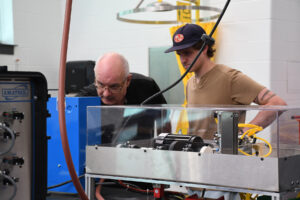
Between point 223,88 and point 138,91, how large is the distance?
1.30 feet

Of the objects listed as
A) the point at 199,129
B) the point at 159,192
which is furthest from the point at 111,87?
the point at 159,192

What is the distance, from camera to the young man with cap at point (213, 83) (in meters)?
1.97

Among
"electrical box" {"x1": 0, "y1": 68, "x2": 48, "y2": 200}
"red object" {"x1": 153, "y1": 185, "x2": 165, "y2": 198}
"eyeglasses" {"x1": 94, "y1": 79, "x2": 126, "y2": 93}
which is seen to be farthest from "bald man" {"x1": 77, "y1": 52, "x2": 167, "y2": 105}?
"electrical box" {"x1": 0, "y1": 68, "x2": 48, "y2": 200}

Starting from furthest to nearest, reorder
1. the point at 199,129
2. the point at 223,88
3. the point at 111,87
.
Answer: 1. the point at 223,88
2. the point at 111,87
3. the point at 199,129

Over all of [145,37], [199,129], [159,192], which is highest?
[145,37]

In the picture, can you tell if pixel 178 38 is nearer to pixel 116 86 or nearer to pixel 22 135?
pixel 116 86

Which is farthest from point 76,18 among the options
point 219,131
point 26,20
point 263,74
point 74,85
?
point 219,131

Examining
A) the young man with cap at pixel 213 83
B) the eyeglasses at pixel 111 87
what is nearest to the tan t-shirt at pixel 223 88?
the young man with cap at pixel 213 83

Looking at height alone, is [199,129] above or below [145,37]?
below

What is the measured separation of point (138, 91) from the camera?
1.95 metres

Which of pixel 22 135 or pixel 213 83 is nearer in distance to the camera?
pixel 22 135

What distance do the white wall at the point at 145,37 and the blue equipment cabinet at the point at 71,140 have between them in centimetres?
202

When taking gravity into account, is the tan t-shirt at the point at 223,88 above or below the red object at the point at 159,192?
above

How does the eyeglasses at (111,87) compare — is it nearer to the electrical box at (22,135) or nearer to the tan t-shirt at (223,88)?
the tan t-shirt at (223,88)
